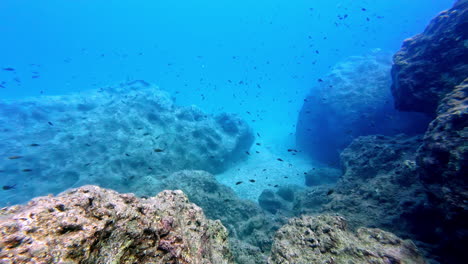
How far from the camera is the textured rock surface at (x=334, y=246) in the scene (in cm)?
344

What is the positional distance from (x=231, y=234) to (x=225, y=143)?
11.8m

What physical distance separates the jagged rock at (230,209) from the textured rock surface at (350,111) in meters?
10.2

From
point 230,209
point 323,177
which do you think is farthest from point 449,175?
point 323,177

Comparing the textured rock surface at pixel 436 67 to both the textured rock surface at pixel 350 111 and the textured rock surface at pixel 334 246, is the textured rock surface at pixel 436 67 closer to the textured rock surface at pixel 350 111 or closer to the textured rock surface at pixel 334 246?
the textured rock surface at pixel 350 111

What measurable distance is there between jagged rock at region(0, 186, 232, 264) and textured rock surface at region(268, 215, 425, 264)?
146 centimetres

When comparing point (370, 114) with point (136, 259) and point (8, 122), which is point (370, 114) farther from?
point (8, 122)

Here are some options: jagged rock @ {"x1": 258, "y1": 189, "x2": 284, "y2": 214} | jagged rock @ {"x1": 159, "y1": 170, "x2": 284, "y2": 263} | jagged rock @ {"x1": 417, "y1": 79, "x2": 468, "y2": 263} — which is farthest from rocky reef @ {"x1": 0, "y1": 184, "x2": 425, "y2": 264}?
jagged rock @ {"x1": 258, "y1": 189, "x2": 284, "y2": 214}

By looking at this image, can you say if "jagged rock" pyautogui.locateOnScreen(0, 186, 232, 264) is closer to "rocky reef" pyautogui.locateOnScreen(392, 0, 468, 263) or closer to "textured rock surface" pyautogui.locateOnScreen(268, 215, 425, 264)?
"textured rock surface" pyautogui.locateOnScreen(268, 215, 425, 264)

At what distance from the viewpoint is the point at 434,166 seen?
5.11 meters

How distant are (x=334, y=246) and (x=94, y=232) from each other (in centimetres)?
370

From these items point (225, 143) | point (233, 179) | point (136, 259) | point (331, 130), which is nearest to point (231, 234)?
point (136, 259)

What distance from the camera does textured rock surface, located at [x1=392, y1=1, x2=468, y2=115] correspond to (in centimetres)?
771

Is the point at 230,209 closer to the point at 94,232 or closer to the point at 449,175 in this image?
the point at 449,175

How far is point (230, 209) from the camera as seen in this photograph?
9938 mm
